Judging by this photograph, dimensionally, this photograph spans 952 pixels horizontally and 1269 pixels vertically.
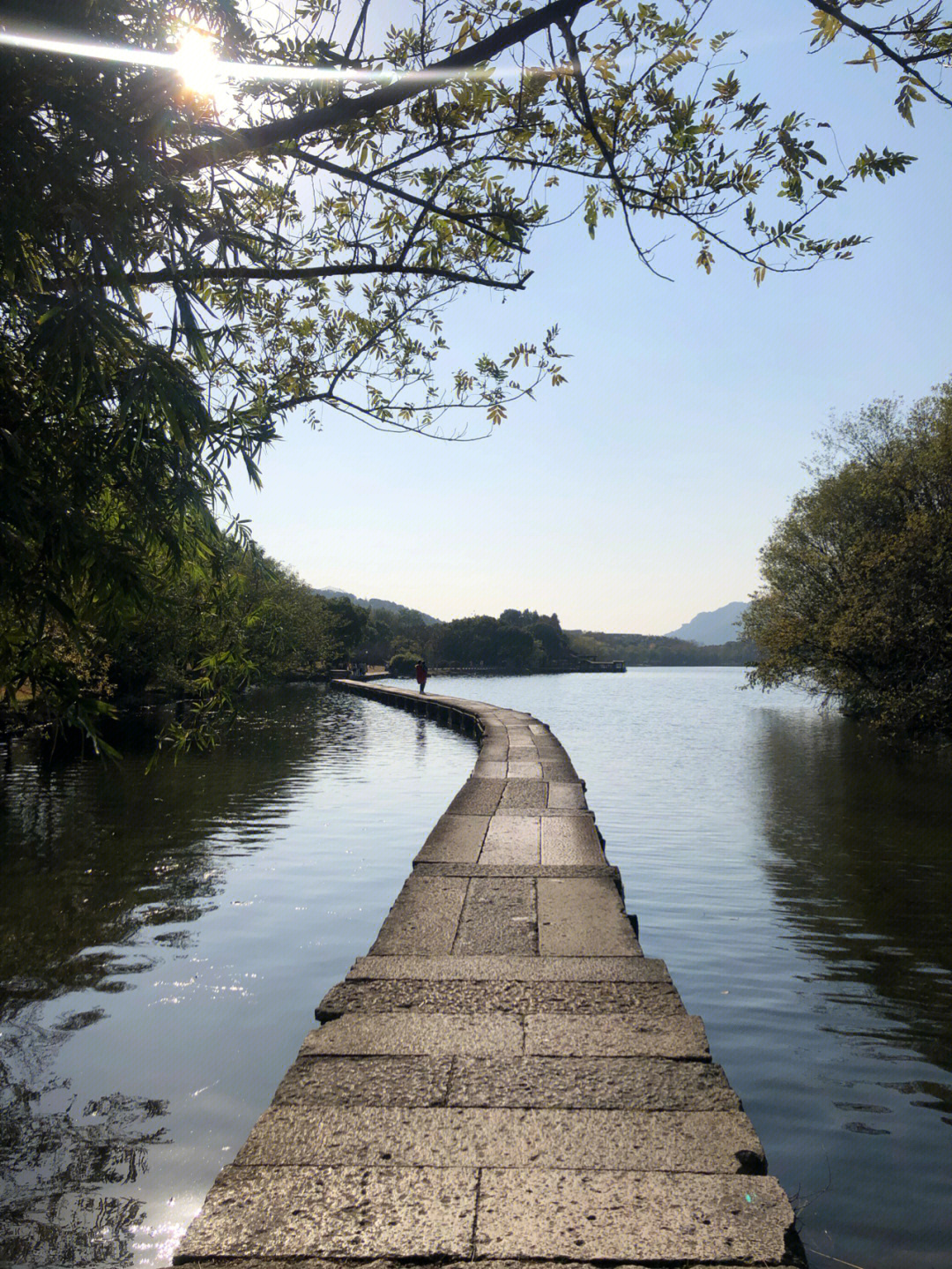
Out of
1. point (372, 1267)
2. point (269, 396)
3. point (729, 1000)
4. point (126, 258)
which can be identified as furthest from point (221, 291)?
point (729, 1000)

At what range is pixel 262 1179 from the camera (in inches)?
133

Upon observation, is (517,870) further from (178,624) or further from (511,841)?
(178,624)

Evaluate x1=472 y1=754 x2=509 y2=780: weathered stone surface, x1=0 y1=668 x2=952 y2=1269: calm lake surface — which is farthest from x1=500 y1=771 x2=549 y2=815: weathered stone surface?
x1=0 y1=668 x2=952 y2=1269: calm lake surface

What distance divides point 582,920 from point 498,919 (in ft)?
1.90

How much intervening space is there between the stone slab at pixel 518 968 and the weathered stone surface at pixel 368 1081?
1.12m

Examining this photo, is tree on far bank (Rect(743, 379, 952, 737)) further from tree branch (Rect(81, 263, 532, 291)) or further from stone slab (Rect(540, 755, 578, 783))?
tree branch (Rect(81, 263, 532, 291))

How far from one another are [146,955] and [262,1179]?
6081 mm

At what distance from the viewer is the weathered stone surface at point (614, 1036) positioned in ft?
14.4

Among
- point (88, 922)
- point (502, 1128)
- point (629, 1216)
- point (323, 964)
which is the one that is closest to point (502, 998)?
point (502, 1128)

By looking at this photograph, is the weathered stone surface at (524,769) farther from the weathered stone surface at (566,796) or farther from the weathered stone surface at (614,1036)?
the weathered stone surface at (614,1036)

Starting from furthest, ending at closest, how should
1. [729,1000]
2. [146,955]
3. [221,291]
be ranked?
[146,955] → [729,1000] → [221,291]

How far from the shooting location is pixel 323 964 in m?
8.79

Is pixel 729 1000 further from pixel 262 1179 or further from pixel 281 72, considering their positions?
pixel 281 72

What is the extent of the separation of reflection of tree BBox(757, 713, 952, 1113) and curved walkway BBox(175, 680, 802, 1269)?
2.73m
